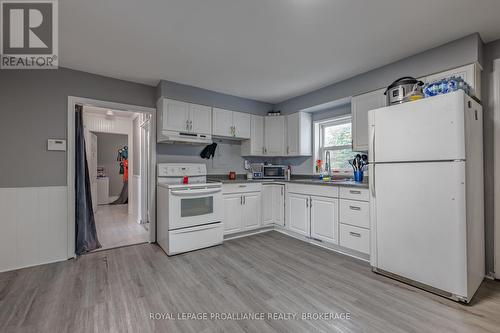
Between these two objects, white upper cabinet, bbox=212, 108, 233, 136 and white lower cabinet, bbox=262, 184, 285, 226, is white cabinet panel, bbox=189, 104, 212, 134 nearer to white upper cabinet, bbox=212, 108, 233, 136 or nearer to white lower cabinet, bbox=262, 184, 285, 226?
white upper cabinet, bbox=212, 108, 233, 136

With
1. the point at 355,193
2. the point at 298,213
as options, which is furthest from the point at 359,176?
the point at 298,213

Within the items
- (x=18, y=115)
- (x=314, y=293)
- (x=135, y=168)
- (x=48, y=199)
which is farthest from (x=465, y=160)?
(x=135, y=168)

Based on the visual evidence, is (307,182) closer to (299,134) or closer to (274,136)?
(299,134)

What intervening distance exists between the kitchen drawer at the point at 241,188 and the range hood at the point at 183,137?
81 centimetres

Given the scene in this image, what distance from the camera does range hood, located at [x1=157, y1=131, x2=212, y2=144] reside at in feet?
10.6

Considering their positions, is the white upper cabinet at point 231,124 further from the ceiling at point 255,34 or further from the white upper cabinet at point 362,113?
the white upper cabinet at point 362,113

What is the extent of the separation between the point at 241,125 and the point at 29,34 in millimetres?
2821

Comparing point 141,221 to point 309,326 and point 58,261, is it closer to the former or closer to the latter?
point 58,261

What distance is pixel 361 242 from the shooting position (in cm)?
268

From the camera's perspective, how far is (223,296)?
198 centimetres

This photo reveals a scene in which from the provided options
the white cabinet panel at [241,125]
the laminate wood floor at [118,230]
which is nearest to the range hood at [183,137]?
the white cabinet panel at [241,125]

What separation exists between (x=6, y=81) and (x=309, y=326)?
13.3ft

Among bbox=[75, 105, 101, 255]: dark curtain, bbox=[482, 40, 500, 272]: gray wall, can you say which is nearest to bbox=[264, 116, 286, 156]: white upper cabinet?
bbox=[482, 40, 500, 272]: gray wall

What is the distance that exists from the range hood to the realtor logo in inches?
57.7
